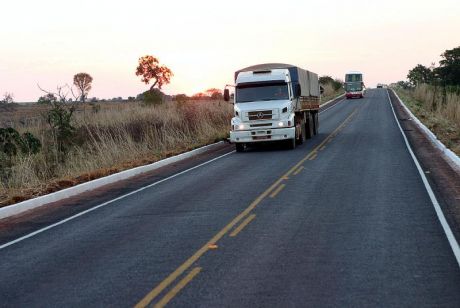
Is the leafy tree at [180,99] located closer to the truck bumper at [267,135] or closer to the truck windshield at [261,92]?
the truck windshield at [261,92]

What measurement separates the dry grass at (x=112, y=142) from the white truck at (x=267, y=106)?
10.3 ft

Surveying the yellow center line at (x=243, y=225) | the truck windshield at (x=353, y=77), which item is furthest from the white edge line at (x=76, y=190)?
the truck windshield at (x=353, y=77)

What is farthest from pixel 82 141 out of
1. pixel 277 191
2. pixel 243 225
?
pixel 243 225

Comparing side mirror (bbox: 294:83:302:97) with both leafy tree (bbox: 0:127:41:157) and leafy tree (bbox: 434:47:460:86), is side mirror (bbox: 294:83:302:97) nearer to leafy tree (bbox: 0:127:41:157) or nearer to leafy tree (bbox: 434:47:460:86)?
leafy tree (bbox: 0:127:41:157)

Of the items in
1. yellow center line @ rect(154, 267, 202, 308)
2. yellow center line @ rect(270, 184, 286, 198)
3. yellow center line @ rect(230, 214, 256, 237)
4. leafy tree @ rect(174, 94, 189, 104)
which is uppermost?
leafy tree @ rect(174, 94, 189, 104)

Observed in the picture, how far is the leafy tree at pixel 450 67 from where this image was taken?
93125 millimetres

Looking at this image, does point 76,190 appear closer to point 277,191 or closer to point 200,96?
point 277,191

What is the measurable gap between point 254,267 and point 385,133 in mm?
23419

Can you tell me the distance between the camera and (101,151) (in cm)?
2095

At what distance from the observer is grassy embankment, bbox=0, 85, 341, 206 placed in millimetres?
15703

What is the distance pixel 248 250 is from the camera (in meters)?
8.07

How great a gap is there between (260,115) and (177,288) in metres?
16.7

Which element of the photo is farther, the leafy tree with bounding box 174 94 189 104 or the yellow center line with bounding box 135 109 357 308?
the leafy tree with bounding box 174 94 189 104

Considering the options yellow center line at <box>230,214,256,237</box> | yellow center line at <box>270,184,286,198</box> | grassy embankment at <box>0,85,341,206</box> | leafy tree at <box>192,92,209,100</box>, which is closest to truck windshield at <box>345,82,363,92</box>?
leafy tree at <box>192,92,209,100</box>
